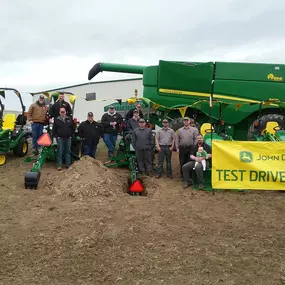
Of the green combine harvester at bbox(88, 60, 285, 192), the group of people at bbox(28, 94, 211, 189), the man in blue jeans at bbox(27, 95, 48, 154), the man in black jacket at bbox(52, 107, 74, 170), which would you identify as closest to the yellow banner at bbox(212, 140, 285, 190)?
the group of people at bbox(28, 94, 211, 189)

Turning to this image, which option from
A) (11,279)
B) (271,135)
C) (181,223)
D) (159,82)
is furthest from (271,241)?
(159,82)

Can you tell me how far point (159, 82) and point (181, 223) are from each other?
21.5 ft

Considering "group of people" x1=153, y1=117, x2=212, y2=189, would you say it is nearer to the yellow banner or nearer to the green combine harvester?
the yellow banner

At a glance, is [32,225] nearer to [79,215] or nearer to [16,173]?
[79,215]

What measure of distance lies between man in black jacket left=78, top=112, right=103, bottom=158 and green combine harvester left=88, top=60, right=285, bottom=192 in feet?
6.48

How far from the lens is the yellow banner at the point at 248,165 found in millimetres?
7590

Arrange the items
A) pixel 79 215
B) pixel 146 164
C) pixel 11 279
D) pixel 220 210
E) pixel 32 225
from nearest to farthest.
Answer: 1. pixel 11 279
2. pixel 32 225
3. pixel 79 215
4. pixel 220 210
5. pixel 146 164

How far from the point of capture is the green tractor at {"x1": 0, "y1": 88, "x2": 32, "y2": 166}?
9727 millimetres

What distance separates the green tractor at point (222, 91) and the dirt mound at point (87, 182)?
349 centimetres

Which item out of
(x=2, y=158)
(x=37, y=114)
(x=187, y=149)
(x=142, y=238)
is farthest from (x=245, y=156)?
(x=2, y=158)

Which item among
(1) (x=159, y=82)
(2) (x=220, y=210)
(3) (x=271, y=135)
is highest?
(1) (x=159, y=82)

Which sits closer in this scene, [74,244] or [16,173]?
[74,244]

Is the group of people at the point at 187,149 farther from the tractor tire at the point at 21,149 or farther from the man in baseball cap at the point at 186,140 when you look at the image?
the tractor tire at the point at 21,149

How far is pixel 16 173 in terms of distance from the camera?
878cm
